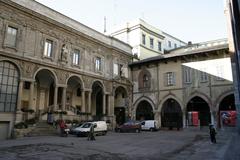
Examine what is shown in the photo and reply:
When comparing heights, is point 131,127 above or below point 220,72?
below

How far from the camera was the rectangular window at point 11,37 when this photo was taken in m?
19.9

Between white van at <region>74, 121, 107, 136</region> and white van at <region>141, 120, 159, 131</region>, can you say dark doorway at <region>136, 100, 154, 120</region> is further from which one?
white van at <region>74, 121, 107, 136</region>

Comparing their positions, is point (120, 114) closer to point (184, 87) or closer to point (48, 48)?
point (184, 87)

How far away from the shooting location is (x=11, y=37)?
20266mm

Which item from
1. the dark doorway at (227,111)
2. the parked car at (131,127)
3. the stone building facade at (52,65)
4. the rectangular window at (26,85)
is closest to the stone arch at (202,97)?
the dark doorway at (227,111)

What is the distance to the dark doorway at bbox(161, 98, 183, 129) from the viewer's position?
2981 cm

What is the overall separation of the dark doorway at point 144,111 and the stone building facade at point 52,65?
173cm

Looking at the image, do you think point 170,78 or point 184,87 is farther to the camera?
point 170,78

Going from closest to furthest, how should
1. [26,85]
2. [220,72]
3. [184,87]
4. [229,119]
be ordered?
1. [26,85]
2. [220,72]
3. [184,87]
4. [229,119]

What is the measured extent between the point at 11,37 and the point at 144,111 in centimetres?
2087

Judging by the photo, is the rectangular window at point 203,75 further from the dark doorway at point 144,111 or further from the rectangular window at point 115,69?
the rectangular window at point 115,69

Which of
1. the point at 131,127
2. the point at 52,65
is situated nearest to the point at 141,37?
the point at 131,127

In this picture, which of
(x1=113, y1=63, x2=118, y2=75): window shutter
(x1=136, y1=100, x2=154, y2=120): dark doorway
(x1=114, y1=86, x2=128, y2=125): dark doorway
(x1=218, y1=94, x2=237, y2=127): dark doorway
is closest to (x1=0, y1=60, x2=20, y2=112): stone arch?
(x1=113, y1=63, x2=118, y2=75): window shutter

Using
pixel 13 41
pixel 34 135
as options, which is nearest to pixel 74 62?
pixel 13 41
